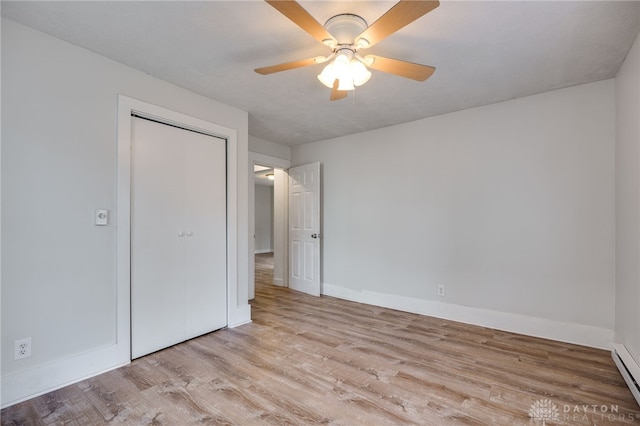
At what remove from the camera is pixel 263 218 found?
10.8 meters

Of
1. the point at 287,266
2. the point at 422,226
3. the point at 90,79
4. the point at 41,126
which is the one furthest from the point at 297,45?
the point at 287,266

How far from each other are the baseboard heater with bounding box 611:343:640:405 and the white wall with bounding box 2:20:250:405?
3771 mm

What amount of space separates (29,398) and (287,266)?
3.58m

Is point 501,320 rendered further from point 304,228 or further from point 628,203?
point 304,228

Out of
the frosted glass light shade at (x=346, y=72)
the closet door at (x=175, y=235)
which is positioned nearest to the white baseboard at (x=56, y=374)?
the closet door at (x=175, y=235)

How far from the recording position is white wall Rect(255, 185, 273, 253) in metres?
10.5

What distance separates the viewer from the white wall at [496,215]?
2.78m

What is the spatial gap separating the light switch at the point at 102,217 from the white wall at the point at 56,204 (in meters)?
0.04

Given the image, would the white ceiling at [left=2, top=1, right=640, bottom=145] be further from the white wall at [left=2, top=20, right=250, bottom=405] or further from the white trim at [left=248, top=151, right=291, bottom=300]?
the white trim at [left=248, top=151, right=291, bottom=300]

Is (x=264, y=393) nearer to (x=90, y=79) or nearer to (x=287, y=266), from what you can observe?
(x=90, y=79)

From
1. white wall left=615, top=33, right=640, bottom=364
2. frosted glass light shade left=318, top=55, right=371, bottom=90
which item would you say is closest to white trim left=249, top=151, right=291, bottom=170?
frosted glass light shade left=318, top=55, right=371, bottom=90

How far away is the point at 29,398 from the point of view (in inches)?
77.3

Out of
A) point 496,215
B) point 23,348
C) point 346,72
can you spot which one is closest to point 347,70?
point 346,72

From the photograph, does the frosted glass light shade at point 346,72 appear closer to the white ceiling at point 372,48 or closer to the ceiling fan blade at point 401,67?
the ceiling fan blade at point 401,67
